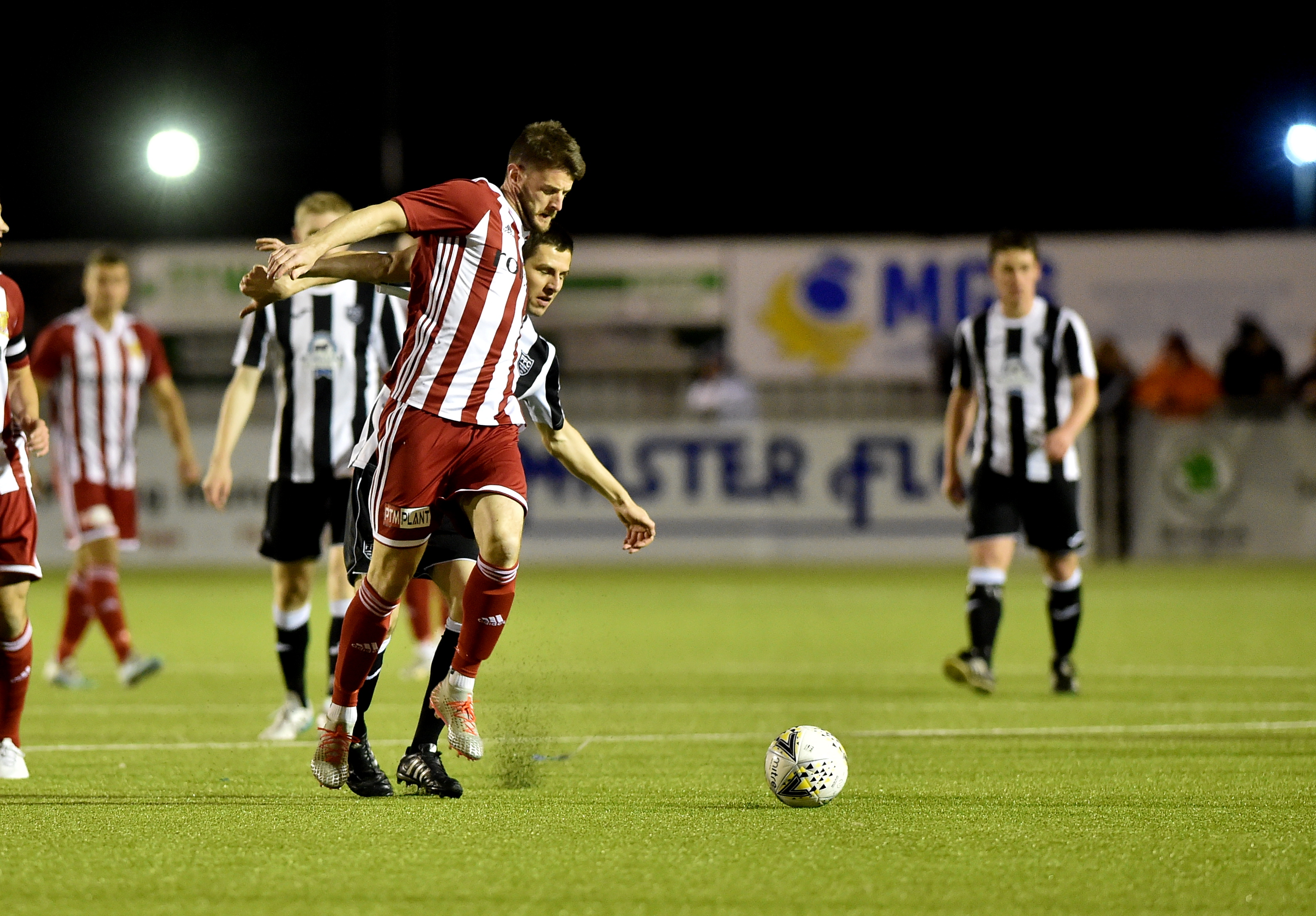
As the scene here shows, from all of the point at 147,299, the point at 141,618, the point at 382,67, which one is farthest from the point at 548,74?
the point at 141,618

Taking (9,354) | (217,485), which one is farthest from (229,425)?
(9,354)

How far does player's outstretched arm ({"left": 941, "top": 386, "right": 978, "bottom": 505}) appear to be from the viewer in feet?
29.7

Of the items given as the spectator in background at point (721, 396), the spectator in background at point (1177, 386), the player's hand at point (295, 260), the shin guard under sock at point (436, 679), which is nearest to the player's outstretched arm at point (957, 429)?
the shin guard under sock at point (436, 679)

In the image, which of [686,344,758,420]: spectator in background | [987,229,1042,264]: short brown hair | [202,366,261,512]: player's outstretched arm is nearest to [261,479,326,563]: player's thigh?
[202,366,261,512]: player's outstretched arm

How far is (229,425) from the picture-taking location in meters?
7.54

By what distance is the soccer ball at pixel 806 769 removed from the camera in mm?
5254

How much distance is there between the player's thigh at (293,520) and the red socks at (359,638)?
2.09 m

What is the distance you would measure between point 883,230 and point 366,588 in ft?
77.6

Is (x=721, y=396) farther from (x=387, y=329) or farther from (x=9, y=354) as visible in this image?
(x=9, y=354)

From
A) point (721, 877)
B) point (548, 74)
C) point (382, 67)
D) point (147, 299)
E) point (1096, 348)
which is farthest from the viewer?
point (548, 74)

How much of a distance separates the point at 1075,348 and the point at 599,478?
3693 mm

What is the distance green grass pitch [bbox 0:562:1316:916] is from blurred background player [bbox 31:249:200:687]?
1.58ft

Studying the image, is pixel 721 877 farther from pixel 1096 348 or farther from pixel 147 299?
pixel 147 299

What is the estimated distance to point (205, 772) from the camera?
20.1 ft
